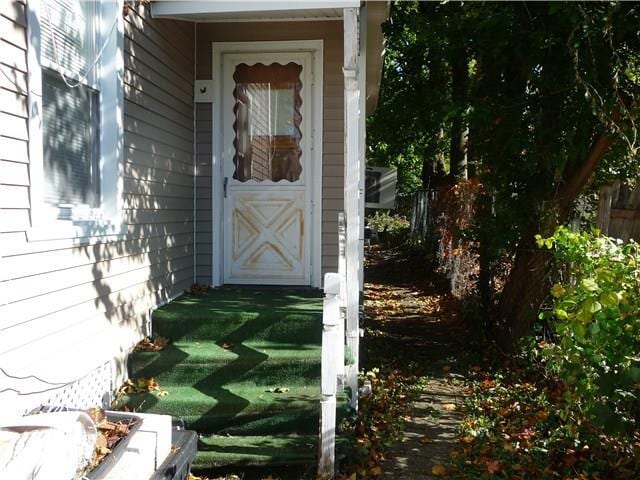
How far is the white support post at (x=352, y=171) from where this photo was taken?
4.24 meters

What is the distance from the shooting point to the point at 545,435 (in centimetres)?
458

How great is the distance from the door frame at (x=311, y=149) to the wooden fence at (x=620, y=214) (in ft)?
8.93

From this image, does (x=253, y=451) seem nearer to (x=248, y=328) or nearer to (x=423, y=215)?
(x=248, y=328)

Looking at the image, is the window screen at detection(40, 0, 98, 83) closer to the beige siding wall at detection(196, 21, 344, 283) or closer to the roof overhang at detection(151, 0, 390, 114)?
the roof overhang at detection(151, 0, 390, 114)

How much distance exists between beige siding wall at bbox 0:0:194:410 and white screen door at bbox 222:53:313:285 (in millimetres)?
425

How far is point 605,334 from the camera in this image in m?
3.28

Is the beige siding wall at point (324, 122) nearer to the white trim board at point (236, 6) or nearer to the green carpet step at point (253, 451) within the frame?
the white trim board at point (236, 6)

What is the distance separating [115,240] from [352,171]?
1855 millimetres

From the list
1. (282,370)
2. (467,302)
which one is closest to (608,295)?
(282,370)

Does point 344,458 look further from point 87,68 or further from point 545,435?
point 87,68

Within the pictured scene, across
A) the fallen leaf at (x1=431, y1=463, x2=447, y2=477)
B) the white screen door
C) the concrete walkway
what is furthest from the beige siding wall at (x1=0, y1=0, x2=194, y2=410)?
the fallen leaf at (x1=431, y1=463, x2=447, y2=477)

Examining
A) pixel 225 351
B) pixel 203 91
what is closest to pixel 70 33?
pixel 203 91

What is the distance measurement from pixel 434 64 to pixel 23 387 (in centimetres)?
915

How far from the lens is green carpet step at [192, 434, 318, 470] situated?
3.73 metres
